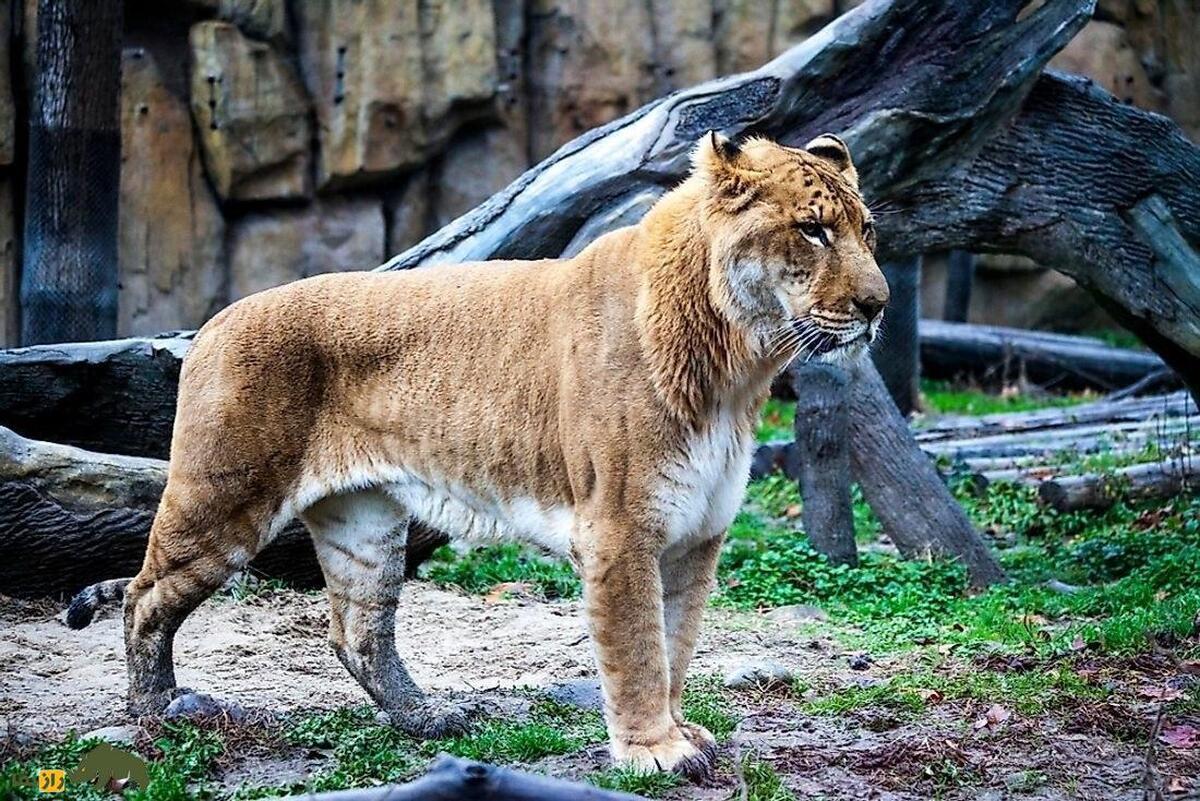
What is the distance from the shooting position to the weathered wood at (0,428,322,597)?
7.52 metres

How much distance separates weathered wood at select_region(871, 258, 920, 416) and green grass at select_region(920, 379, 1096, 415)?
967 millimetres

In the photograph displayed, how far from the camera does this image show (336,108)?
622 inches

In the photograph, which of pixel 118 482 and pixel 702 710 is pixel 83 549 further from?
pixel 702 710

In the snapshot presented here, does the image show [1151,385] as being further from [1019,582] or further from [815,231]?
[815,231]

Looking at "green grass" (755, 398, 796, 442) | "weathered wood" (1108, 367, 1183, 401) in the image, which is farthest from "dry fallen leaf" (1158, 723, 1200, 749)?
"weathered wood" (1108, 367, 1183, 401)

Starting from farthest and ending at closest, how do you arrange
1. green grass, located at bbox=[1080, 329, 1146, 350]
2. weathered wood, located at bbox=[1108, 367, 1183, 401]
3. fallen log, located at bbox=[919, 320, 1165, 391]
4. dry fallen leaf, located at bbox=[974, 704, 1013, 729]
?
green grass, located at bbox=[1080, 329, 1146, 350], fallen log, located at bbox=[919, 320, 1165, 391], weathered wood, located at bbox=[1108, 367, 1183, 401], dry fallen leaf, located at bbox=[974, 704, 1013, 729]

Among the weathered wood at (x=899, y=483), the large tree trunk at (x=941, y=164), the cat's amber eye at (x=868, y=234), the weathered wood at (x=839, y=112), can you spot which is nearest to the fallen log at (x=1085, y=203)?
the large tree trunk at (x=941, y=164)

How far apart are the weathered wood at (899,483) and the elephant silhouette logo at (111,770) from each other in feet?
15.9

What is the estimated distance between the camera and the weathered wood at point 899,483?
878cm

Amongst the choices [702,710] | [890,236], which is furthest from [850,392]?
[702,710]

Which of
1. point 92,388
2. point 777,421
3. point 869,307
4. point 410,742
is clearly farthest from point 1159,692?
point 777,421

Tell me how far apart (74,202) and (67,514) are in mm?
3959

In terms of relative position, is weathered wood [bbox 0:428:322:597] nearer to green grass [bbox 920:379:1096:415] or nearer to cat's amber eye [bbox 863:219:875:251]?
cat's amber eye [bbox 863:219:875:251]

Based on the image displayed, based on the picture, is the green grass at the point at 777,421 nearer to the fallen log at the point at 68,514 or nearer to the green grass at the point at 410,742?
the fallen log at the point at 68,514
